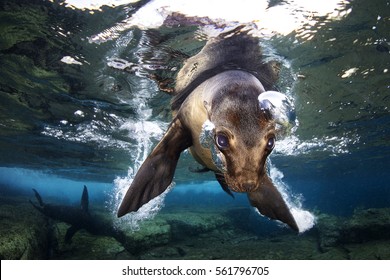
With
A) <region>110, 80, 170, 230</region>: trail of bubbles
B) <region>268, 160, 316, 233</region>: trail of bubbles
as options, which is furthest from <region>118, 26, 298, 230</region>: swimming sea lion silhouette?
<region>268, 160, 316, 233</region>: trail of bubbles

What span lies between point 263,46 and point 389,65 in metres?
5.33

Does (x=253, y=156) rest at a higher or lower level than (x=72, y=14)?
lower

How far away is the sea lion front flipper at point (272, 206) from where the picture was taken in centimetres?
493

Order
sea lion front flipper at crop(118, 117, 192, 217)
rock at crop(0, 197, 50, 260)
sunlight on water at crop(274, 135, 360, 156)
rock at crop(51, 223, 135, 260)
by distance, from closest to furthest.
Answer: sea lion front flipper at crop(118, 117, 192, 217) < rock at crop(0, 197, 50, 260) < rock at crop(51, 223, 135, 260) < sunlight on water at crop(274, 135, 360, 156)

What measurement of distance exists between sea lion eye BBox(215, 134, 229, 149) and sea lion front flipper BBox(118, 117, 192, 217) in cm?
163

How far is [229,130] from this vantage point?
294 cm

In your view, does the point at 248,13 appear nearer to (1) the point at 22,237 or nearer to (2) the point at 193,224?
(1) the point at 22,237

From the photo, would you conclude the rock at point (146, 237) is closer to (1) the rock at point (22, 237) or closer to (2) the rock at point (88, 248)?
(2) the rock at point (88, 248)

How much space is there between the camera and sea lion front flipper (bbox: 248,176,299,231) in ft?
16.2

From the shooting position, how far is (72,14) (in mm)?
6168

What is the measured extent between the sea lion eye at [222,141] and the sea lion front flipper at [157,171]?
5.36ft

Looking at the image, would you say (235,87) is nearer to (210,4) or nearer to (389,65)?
(210,4)

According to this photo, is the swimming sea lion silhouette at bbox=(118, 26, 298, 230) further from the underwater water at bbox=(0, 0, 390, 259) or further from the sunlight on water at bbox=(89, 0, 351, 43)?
the underwater water at bbox=(0, 0, 390, 259)

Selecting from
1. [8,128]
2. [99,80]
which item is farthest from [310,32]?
[8,128]
